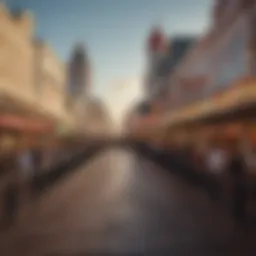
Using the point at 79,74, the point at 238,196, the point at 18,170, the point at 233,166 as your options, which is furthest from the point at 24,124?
the point at 238,196

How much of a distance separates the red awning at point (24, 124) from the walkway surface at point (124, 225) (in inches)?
26.1

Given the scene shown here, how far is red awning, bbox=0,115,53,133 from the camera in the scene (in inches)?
159

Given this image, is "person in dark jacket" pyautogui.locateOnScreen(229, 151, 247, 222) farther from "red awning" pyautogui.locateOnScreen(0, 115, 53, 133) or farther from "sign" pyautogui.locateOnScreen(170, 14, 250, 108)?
"red awning" pyautogui.locateOnScreen(0, 115, 53, 133)

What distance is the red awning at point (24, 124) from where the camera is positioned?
4.05 metres

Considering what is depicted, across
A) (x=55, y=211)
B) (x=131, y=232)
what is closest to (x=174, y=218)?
(x=131, y=232)

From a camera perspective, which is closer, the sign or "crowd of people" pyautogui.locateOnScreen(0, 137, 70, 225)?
"crowd of people" pyautogui.locateOnScreen(0, 137, 70, 225)

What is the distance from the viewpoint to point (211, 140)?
5.15 m

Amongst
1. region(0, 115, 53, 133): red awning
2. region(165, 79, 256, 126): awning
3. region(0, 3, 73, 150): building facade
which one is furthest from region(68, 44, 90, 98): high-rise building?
region(165, 79, 256, 126): awning

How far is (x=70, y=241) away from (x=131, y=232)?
442mm

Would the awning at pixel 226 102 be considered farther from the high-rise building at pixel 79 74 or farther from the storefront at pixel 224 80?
the high-rise building at pixel 79 74

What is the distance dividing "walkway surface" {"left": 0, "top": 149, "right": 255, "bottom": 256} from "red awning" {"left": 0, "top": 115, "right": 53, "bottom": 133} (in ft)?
2.17

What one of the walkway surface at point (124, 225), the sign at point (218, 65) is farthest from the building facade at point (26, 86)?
the sign at point (218, 65)

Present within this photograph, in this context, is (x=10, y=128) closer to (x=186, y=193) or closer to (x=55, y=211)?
(x=55, y=211)

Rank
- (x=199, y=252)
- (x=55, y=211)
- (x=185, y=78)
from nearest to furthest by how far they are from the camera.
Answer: (x=199, y=252) < (x=55, y=211) < (x=185, y=78)
